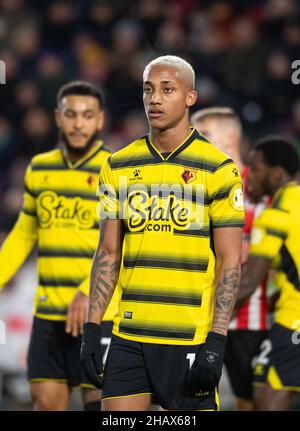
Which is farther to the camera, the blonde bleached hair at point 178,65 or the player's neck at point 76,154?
the player's neck at point 76,154

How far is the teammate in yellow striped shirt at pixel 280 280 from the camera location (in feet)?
18.3

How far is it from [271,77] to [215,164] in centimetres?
592

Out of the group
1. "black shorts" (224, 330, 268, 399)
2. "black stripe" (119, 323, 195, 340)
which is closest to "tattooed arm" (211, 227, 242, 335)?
"black stripe" (119, 323, 195, 340)

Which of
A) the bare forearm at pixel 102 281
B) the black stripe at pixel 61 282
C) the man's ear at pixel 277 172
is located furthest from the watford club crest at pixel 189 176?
the man's ear at pixel 277 172

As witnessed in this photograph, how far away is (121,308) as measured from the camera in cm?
436

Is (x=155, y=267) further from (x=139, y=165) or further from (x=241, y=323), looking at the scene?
(x=241, y=323)

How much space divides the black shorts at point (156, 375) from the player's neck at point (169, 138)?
821 mm

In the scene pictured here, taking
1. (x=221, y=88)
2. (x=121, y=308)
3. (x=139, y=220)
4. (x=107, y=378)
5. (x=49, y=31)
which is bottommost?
(x=107, y=378)

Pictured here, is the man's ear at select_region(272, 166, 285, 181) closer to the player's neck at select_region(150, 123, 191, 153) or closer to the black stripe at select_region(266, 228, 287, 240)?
the black stripe at select_region(266, 228, 287, 240)

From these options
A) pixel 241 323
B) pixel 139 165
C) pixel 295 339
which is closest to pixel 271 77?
pixel 241 323

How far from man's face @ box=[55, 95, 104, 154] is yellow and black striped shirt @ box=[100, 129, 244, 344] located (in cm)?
154

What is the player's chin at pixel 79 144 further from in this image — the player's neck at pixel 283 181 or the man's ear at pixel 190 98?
the man's ear at pixel 190 98

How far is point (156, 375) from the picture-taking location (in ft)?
13.9

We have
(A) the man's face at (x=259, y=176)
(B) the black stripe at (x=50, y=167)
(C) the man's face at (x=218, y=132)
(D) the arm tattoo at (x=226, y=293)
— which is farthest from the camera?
(C) the man's face at (x=218, y=132)
